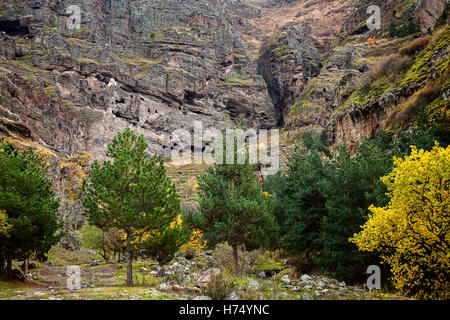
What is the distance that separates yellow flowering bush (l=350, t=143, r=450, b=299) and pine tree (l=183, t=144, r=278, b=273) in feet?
25.6

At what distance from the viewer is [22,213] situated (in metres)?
14.0

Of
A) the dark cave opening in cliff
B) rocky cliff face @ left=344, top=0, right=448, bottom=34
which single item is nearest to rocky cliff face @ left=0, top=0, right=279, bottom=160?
the dark cave opening in cliff

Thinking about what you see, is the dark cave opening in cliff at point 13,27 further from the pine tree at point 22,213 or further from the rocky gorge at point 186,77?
the pine tree at point 22,213

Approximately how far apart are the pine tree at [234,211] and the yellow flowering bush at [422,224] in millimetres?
7811

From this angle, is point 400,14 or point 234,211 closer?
point 234,211

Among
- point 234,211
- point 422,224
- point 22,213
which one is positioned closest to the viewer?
point 422,224

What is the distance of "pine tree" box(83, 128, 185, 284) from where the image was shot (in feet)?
46.3

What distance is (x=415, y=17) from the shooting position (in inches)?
3418

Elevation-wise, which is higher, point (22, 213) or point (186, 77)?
point (186, 77)

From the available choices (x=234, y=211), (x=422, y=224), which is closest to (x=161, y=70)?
(x=234, y=211)

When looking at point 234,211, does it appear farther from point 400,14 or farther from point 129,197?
point 400,14

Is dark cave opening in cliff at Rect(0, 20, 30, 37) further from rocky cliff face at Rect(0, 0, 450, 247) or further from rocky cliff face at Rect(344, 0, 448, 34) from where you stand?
rocky cliff face at Rect(344, 0, 448, 34)

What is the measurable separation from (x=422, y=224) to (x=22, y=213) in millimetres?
18784
